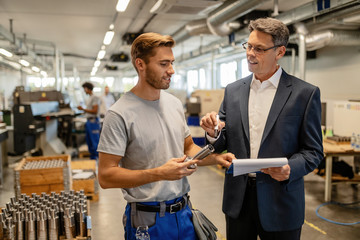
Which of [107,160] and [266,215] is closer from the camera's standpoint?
[107,160]

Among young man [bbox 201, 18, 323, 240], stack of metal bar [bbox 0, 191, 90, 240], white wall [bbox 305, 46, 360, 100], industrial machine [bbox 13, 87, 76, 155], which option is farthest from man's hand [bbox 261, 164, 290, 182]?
white wall [bbox 305, 46, 360, 100]

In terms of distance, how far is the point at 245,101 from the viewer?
1.69m

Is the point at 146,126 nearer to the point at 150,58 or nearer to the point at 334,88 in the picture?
the point at 150,58

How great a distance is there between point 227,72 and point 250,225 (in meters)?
12.6

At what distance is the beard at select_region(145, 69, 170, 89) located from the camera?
1.45 m

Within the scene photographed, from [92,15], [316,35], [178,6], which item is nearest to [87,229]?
[178,6]

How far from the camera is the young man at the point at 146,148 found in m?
1.36

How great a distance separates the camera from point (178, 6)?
502 centimetres

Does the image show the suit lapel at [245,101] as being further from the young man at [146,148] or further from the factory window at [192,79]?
the factory window at [192,79]

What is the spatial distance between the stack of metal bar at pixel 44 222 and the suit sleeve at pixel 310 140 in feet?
5.29

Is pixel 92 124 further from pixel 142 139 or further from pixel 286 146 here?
pixel 286 146

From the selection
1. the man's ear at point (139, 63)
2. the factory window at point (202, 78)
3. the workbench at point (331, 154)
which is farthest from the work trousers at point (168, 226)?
the factory window at point (202, 78)

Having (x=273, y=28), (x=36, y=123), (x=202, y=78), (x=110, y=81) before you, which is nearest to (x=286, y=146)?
(x=273, y=28)

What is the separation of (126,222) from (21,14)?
303 inches
